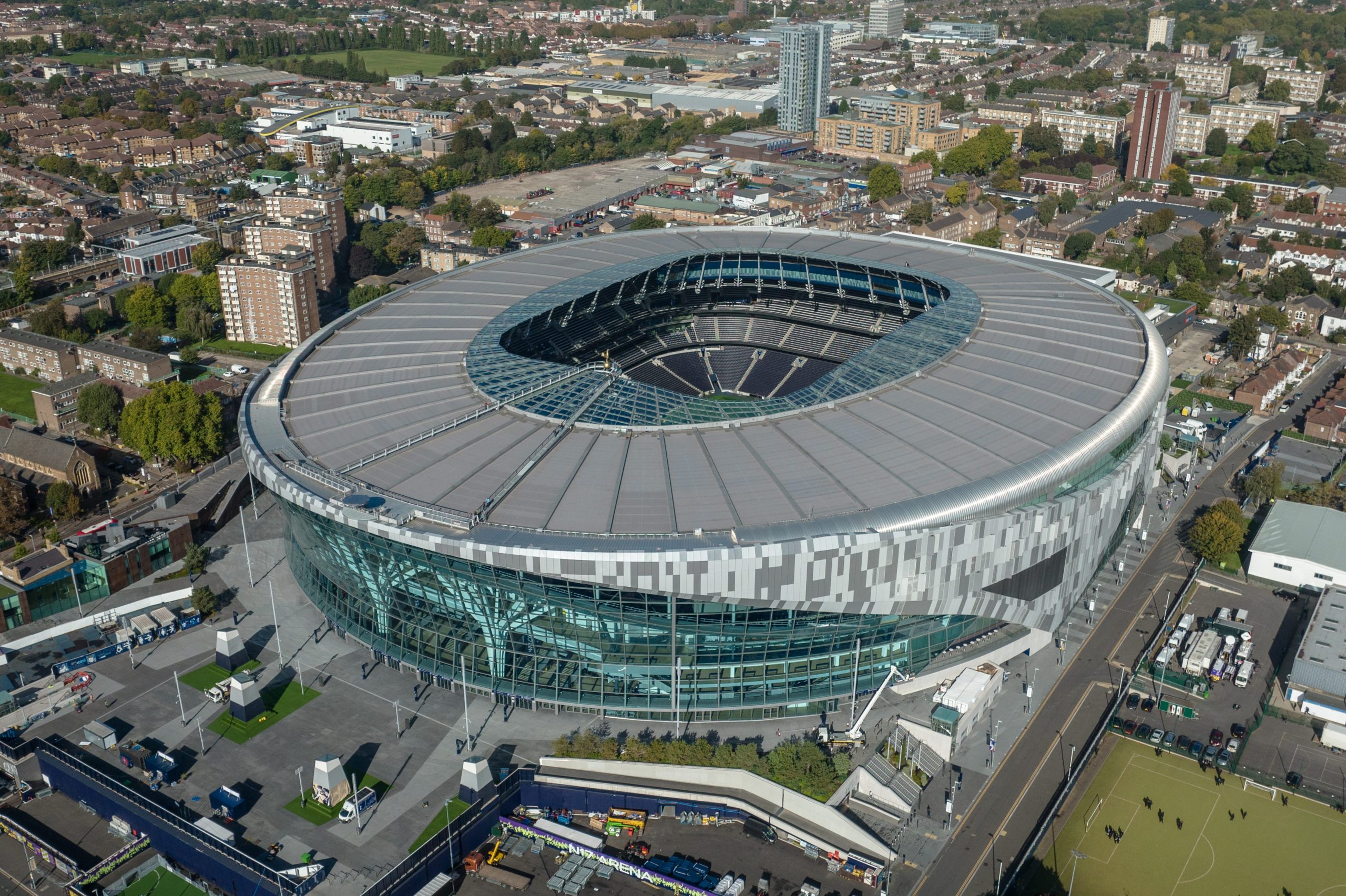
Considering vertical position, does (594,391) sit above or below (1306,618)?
above

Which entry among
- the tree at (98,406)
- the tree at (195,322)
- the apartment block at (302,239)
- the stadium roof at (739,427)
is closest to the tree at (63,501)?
the tree at (98,406)

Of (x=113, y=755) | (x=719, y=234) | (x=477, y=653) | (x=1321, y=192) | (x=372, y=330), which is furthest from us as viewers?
(x=1321, y=192)

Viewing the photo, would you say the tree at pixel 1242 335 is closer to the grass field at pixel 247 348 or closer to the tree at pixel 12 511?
the grass field at pixel 247 348

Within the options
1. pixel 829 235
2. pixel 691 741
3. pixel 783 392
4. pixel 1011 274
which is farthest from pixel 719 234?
pixel 691 741

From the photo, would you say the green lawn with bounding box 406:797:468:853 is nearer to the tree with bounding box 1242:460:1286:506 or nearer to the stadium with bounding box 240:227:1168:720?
the stadium with bounding box 240:227:1168:720

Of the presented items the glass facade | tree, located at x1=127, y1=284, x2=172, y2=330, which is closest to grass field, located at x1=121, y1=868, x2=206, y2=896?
the glass facade

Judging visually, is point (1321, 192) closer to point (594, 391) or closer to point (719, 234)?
point (719, 234)
